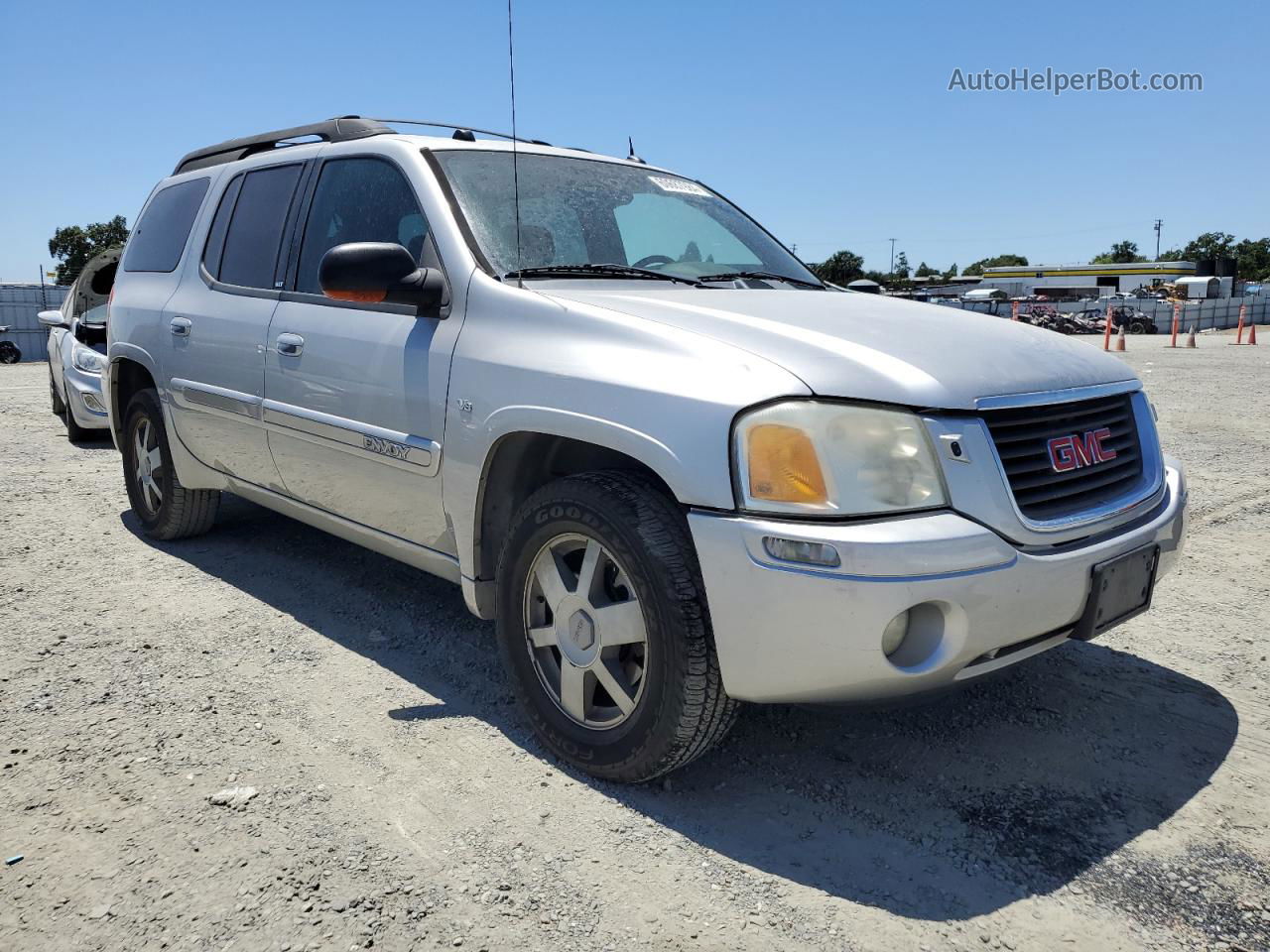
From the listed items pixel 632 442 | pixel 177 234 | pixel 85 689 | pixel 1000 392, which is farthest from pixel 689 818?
pixel 177 234

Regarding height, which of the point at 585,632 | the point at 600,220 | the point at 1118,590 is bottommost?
the point at 585,632

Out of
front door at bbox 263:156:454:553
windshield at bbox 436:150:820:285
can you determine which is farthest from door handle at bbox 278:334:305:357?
windshield at bbox 436:150:820:285

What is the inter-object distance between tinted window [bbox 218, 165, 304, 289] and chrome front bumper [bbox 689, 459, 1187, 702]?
8.35 feet

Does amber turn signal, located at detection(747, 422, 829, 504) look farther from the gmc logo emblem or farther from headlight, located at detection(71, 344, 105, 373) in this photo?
headlight, located at detection(71, 344, 105, 373)

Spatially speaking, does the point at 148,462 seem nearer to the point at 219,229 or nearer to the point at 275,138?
the point at 219,229

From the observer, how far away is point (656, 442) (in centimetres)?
240

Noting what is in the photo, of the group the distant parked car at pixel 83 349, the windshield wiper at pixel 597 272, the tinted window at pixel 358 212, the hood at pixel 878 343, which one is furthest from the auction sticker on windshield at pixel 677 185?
the distant parked car at pixel 83 349

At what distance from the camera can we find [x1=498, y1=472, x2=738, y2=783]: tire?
2.41 meters

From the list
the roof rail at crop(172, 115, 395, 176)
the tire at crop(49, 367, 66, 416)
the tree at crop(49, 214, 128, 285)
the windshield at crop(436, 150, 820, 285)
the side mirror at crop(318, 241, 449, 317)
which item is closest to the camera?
the side mirror at crop(318, 241, 449, 317)

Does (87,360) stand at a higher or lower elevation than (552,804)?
higher

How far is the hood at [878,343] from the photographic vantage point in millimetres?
2350

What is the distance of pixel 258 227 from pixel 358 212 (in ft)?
2.57

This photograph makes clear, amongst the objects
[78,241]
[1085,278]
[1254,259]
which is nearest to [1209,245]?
[1254,259]

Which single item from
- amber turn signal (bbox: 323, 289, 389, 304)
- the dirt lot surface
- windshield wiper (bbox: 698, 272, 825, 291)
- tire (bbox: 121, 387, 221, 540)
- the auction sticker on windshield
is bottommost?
the dirt lot surface
